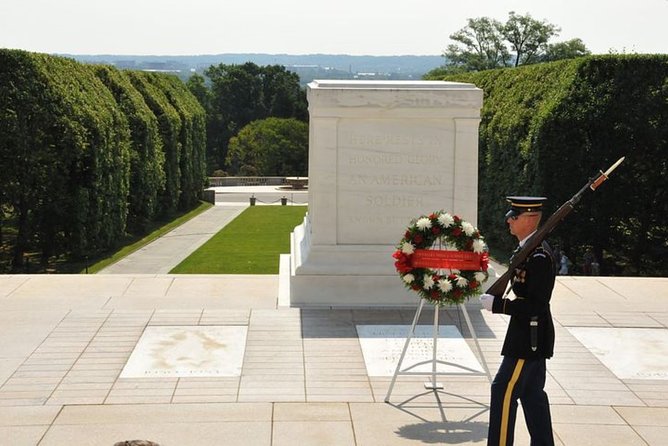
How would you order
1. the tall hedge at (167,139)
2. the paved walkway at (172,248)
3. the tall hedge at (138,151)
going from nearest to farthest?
the paved walkway at (172,248), the tall hedge at (138,151), the tall hedge at (167,139)

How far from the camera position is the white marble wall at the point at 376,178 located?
34.9 ft

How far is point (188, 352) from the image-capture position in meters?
8.85

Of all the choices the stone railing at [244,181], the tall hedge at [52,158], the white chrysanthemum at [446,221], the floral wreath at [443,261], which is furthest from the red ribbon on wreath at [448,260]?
the stone railing at [244,181]

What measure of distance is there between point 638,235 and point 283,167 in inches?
1844

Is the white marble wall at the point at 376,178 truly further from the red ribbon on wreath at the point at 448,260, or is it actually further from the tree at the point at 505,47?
the tree at the point at 505,47

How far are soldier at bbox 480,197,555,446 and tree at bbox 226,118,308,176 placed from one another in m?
63.7

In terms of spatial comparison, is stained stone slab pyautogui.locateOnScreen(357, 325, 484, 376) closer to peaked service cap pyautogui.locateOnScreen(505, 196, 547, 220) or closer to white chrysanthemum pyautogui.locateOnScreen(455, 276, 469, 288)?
white chrysanthemum pyautogui.locateOnScreen(455, 276, 469, 288)

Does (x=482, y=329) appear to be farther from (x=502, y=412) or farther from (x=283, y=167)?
(x=283, y=167)

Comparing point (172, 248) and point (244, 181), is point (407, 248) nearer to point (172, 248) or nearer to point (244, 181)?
point (172, 248)

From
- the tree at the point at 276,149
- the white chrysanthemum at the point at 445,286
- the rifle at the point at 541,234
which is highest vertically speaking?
the rifle at the point at 541,234

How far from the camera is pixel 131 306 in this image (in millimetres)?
10523

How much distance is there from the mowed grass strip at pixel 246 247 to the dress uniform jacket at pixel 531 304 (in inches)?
593

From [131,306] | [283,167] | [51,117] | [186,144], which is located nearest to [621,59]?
[51,117]

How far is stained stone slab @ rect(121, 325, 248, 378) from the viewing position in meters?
8.31
